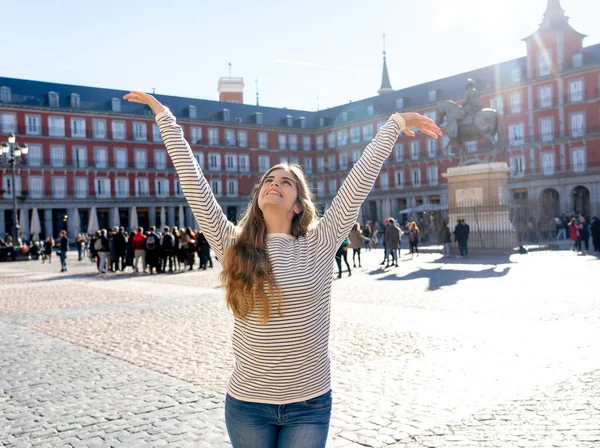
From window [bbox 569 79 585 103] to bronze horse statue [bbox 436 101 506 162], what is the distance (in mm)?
27180

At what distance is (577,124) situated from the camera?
45.3 meters

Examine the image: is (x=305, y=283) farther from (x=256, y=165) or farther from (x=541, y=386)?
(x=256, y=165)

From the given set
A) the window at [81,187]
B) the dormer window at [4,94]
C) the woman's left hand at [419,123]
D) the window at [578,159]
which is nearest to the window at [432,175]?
the window at [578,159]

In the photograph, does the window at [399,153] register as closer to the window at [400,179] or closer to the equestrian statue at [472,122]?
the window at [400,179]

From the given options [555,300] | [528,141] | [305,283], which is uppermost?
[528,141]

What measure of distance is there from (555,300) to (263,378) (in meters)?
8.88

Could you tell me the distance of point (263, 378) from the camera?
87.7 inches

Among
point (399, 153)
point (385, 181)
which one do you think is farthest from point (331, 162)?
point (399, 153)

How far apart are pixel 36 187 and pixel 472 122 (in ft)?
135

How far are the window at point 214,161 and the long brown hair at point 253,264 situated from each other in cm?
5906

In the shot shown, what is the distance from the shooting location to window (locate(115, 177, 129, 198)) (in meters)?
55.6

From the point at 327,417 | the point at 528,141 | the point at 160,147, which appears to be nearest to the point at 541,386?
the point at 327,417

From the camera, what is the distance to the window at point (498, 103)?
1969 inches

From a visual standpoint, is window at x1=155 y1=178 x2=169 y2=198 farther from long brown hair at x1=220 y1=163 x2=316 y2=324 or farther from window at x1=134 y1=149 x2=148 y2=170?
long brown hair at x1=220 y1=163 x2=316 y2=324
